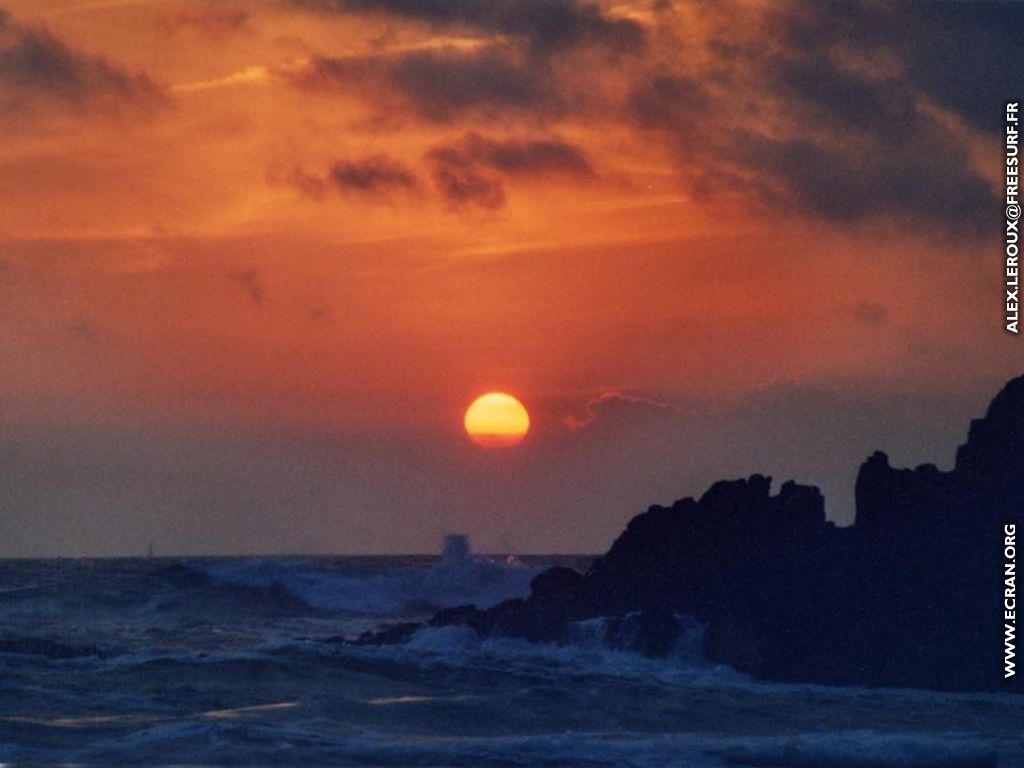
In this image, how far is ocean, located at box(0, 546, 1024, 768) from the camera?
22469mm

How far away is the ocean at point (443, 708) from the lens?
73.7ft

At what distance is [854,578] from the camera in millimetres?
31656

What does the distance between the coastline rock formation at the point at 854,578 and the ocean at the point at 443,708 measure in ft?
2.23

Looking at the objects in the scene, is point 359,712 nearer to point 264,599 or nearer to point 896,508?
point 896,508

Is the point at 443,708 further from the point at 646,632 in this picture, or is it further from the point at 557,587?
the point at 557,587

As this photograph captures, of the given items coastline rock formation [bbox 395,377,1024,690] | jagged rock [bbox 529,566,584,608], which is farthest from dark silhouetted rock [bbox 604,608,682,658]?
jagged rock [bbox 529,566,584,608]

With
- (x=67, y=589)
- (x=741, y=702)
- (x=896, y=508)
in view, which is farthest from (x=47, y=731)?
(x=67, y=589)

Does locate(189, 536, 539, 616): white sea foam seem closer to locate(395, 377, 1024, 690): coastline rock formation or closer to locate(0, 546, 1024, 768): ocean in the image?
locate(0, 546, 1024, 768): ocean

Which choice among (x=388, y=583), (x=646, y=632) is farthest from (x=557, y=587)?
(x=388, y=583)

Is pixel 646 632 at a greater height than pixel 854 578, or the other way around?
pixel 854 578

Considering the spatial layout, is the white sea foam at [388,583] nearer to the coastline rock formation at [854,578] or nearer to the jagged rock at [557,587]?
the jagged rock at [557,587]

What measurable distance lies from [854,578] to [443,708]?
959 centimetres

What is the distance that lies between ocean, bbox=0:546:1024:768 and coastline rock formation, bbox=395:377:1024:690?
2.23 feet

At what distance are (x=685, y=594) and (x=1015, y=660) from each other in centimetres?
701
